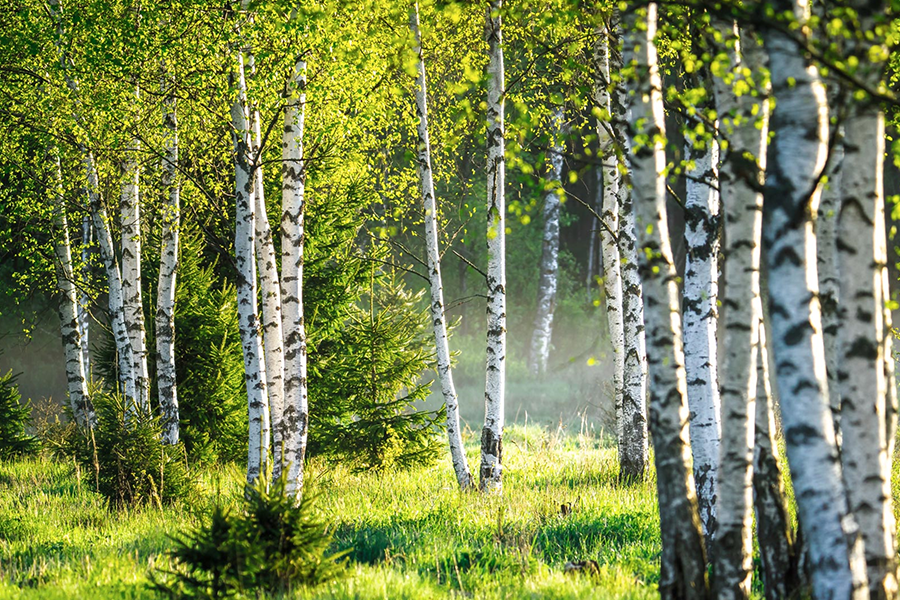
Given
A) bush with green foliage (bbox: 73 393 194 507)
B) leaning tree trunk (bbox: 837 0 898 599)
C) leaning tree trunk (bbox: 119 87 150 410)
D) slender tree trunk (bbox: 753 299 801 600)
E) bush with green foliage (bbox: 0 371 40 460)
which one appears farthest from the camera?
bush with green foliage (bbox: 0 371 40 460)

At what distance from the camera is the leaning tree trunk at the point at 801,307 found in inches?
142

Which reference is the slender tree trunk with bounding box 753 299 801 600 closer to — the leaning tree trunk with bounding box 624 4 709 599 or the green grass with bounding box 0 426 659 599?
the leaning tree trunk with bounding box 624 4 709 599

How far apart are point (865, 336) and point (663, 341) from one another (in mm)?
982

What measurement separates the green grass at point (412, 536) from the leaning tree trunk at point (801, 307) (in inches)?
65.1

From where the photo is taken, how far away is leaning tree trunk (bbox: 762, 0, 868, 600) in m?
3.61

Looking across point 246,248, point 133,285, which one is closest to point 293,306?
point 246,248

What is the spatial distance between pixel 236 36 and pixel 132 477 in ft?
16.4

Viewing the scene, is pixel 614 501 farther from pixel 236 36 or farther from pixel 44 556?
pixel 236 36

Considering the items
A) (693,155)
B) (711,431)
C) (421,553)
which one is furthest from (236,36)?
(711,431)

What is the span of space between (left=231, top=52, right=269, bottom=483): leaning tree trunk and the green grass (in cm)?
139

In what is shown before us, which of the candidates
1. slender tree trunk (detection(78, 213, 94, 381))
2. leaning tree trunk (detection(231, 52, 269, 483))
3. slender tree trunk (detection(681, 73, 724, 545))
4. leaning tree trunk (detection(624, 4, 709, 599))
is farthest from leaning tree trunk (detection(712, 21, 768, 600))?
slender tree trunk (detection(78, 213, 94, 381))

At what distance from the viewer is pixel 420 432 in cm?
1186

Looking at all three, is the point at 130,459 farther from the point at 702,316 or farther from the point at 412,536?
the point at 702,316

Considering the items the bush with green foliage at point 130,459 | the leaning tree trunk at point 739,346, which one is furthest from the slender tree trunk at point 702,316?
the bush with green foliage at point 130,459
